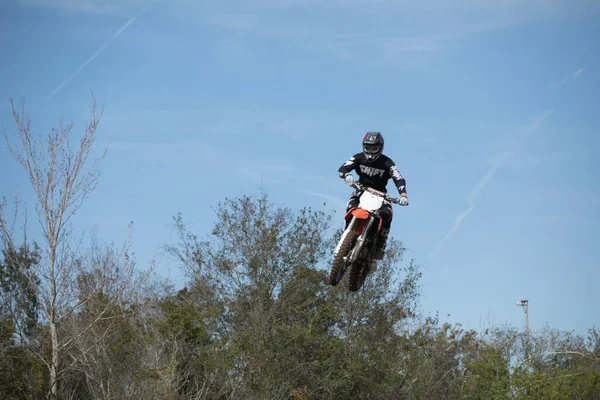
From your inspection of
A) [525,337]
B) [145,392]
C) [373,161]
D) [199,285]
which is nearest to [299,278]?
[199,285]

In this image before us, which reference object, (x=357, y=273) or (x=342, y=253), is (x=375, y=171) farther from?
(x=357, y=273)

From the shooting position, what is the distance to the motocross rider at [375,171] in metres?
13.0

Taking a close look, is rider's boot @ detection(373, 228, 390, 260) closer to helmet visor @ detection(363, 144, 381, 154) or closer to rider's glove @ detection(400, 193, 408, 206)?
rider's glove @ detection(400, 193, 408, 206)

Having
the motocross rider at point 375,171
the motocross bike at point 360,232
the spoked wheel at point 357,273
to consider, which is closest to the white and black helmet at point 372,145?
the motocross rider at point 375,171

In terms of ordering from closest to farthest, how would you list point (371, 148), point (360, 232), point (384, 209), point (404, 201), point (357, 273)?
point (404, 201), point (371, 148), point (384, 209), point (360, 232), point (357, 273)

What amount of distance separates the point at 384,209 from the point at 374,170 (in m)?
0.64

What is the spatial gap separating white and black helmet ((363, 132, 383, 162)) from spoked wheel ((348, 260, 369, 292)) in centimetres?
176

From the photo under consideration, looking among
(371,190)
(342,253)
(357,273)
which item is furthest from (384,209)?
(357,273)

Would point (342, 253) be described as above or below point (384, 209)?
below

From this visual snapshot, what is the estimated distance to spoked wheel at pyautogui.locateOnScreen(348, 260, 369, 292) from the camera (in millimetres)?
13540

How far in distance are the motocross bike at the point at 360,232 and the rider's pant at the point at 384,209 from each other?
0.23ft

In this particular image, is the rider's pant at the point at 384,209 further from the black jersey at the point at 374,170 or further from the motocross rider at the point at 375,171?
the black jersey at the point at 374,170

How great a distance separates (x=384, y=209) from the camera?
13.1 m

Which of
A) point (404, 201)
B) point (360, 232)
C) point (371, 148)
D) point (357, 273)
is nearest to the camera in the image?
point (404, 201)
